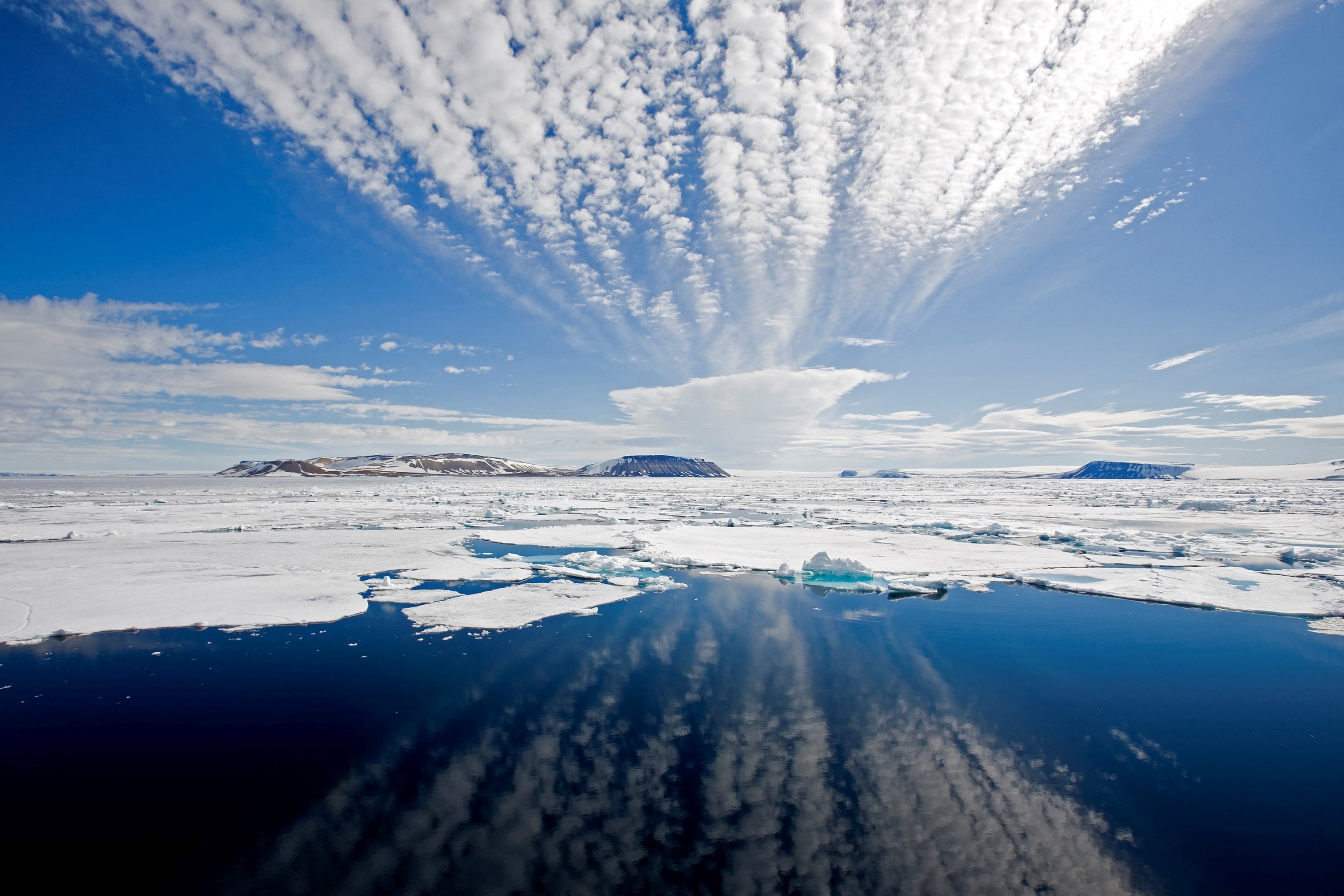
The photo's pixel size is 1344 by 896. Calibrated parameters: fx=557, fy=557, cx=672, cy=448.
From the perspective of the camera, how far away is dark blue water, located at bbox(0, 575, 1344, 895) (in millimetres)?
2986

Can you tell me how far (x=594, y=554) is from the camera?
12078mm

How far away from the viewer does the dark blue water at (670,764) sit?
9.80 feet

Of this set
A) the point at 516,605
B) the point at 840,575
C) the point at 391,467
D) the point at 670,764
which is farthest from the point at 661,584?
the point at 391,467

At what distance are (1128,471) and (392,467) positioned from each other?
769 ft

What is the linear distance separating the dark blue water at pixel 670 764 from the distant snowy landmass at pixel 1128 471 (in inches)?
7423

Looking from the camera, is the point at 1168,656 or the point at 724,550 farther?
the point at 724,550

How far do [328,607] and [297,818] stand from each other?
208 inches

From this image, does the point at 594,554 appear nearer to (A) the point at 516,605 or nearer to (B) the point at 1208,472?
(A) the point at 516,605

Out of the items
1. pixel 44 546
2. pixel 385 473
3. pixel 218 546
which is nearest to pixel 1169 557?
pixel 218 546

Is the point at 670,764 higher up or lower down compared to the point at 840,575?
lower down

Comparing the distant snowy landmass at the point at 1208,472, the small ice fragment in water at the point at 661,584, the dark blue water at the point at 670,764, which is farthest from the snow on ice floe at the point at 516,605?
the distant snowy landmass at the point at 1208,472

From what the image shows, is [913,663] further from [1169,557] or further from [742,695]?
[1169,557]

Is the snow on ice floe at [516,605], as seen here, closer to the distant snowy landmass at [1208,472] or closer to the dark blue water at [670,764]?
the dark blue water at [670,764]

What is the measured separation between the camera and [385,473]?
142 metres
